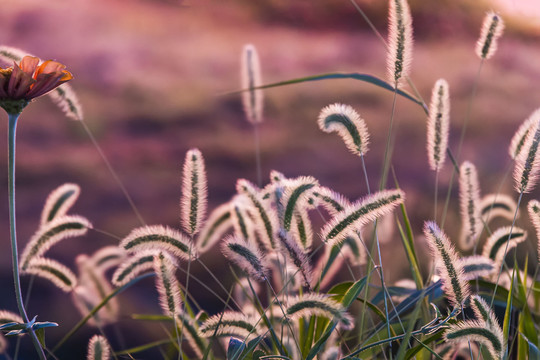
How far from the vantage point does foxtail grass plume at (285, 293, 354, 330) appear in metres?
0.61

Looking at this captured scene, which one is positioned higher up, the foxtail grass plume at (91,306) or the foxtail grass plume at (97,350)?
the foxtail grass plume at (97,350)

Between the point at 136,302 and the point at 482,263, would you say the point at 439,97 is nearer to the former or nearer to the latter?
the point at 482,263

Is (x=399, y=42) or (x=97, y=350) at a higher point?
(x=399, y=42)

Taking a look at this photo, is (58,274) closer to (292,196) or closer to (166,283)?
(166,283)

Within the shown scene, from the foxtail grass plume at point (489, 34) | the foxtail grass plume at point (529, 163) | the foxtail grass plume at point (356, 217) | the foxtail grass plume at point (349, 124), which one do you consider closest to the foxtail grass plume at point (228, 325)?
the foxtail grass plume at point (356, 217)

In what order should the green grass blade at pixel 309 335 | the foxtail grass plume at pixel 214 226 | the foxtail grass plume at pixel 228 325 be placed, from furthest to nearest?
the foxtail grass plume at pixel 214 226 < the green grass blade at pixel 309 335 < the foxtail grass plume at pixel 228 325

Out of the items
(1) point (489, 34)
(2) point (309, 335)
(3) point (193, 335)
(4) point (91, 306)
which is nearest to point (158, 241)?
(3) point (193, 335)

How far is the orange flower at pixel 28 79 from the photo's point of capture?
2.05 ft

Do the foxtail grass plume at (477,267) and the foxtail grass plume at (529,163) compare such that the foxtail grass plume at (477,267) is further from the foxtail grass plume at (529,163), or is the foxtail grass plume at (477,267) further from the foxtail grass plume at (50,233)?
the foxtail grass plume at (50,233)

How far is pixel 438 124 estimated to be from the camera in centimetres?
90

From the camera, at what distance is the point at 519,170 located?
742 millimetres

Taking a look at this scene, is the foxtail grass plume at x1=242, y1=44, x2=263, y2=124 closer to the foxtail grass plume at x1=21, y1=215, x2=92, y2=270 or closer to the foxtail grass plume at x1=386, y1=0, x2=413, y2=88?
the foxtail grass plume at x1=386, y1=0, x2=413, y2=88

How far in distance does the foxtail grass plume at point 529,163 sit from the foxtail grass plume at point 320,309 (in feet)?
0.98

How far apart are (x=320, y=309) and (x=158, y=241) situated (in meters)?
0.23
